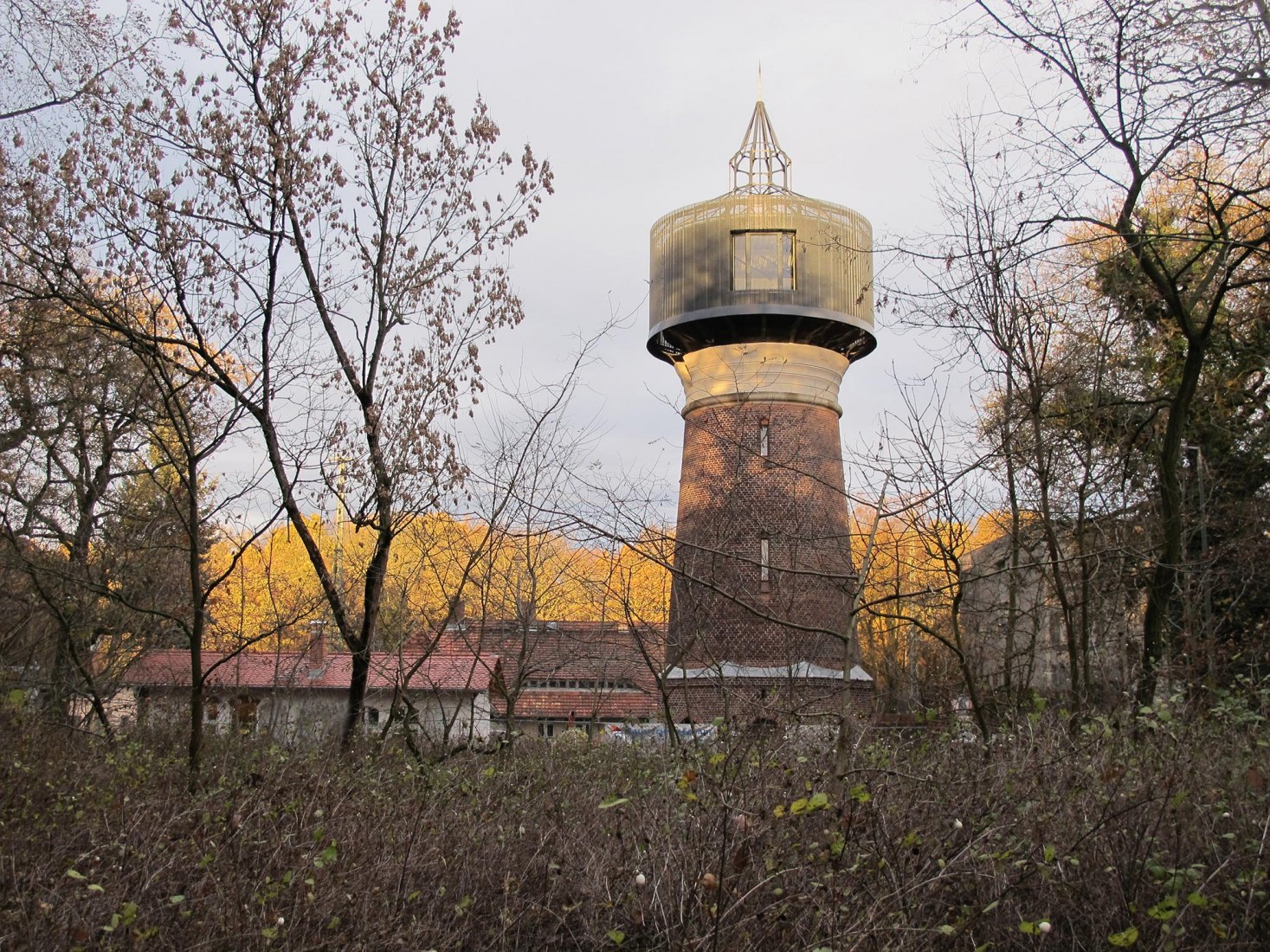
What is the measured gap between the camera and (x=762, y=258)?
1958cm

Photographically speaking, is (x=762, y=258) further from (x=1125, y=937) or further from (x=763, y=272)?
(x=1125, y=937)

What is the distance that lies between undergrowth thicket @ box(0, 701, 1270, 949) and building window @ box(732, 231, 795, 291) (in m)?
14.4

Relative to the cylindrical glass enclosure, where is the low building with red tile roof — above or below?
below

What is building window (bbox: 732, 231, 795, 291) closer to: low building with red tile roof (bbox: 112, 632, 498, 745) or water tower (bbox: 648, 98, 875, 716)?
water tower (bbox: 648, 98, 875, 716)

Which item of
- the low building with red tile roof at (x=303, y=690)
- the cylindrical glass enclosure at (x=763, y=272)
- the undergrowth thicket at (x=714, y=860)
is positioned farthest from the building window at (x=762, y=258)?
the undergrowth thicket at (x=714, y=860)

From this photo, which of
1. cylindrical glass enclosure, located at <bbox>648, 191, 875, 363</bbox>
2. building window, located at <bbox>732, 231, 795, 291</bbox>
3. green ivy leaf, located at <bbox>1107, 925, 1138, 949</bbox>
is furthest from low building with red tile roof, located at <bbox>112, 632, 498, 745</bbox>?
building window, located at <bbox>732, 231, 795, 291</bbox>

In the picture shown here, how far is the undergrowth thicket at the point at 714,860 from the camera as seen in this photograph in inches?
140

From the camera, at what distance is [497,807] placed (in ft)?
19.2

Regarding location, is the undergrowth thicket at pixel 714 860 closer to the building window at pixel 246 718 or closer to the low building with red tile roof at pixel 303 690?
the low building with red tile roof at pixel 303 690

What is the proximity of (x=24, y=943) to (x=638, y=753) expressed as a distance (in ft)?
18.4

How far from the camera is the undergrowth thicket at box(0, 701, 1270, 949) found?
11.7 ft

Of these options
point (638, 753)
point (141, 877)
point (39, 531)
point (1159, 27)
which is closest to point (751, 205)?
point (39, 531)

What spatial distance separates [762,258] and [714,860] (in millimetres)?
16491

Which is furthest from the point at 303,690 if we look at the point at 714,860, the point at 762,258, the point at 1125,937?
the point at 1125,937
